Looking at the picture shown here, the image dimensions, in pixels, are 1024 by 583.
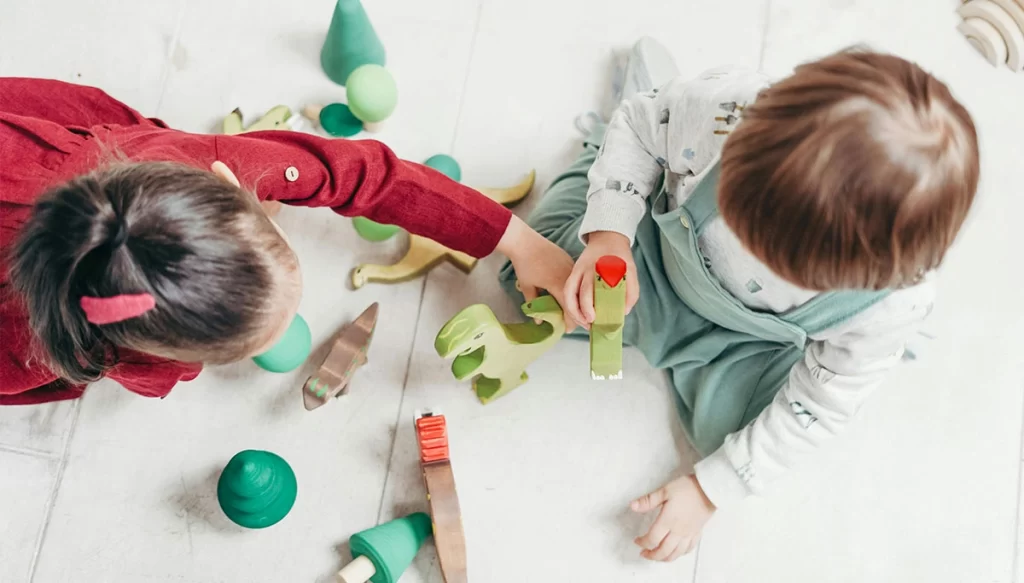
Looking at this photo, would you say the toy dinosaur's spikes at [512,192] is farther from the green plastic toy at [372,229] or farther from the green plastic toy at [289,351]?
the green plastic toy at [289,351]

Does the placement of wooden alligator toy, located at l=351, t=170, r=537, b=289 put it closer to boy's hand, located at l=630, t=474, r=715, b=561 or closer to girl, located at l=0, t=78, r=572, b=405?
girl, located at l=0, t=78, r=572, b=405

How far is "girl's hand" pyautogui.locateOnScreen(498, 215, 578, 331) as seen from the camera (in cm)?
77

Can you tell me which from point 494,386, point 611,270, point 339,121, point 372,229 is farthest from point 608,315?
point 339,121

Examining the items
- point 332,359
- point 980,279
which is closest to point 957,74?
point 980,279

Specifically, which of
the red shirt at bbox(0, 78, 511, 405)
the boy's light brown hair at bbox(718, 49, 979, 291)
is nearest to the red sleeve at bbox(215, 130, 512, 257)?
the red shirt at bbox(0, 78, 511, 405)

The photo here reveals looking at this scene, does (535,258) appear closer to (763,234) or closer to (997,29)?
(763,234)

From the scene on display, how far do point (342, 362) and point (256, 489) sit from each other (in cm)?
14

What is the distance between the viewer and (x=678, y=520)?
79 cm

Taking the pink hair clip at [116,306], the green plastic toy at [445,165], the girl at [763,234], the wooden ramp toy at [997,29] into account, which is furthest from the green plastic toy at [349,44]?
the wooden ramp toy at [997,29]

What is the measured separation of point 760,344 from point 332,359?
0.42m

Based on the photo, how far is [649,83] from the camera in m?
0.90

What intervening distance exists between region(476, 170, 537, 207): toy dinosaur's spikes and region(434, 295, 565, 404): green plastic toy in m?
0.15

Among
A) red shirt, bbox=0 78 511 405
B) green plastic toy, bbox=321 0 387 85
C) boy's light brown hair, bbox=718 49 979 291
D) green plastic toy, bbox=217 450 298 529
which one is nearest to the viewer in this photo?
boy's light brown hair, bbox=718 49 979 291

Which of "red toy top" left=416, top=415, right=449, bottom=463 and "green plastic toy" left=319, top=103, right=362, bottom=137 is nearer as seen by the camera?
"red toy top" left=416, top=415, right=449, bottom=463
